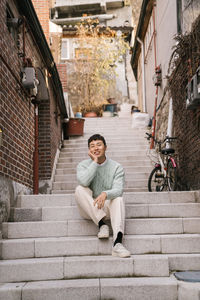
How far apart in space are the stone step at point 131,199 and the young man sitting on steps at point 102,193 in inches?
33.9


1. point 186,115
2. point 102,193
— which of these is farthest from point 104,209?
point 186,115

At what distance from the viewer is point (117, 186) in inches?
148

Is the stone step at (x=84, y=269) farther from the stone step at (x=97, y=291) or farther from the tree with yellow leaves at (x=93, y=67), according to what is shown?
the tree with yellow leaves at (x=93, y=67)

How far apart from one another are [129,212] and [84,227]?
702 mm

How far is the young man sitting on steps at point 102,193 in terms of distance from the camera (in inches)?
137

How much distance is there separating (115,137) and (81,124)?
3.56 feet

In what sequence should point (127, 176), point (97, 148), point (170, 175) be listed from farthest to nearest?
point (127, 176) → point (170, 175) → point (97, 148)

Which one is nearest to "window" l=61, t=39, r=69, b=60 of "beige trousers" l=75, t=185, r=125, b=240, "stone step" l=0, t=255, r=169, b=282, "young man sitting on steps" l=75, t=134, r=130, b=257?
"young man sitting on steps" l=75, t=134, r=130, b=257

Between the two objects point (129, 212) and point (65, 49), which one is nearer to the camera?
point (129, 212)

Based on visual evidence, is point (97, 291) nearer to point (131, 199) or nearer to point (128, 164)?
point (131, 199)

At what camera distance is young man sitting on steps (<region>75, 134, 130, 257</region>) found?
137 inches

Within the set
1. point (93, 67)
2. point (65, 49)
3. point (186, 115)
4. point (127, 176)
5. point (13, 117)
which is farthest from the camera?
point (65, 49)

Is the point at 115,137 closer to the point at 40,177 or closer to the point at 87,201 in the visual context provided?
the point at 40,177

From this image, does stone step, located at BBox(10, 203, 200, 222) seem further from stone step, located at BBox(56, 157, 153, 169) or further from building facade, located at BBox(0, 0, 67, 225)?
stone step, located at BBox(56, 157, 153, 169)
